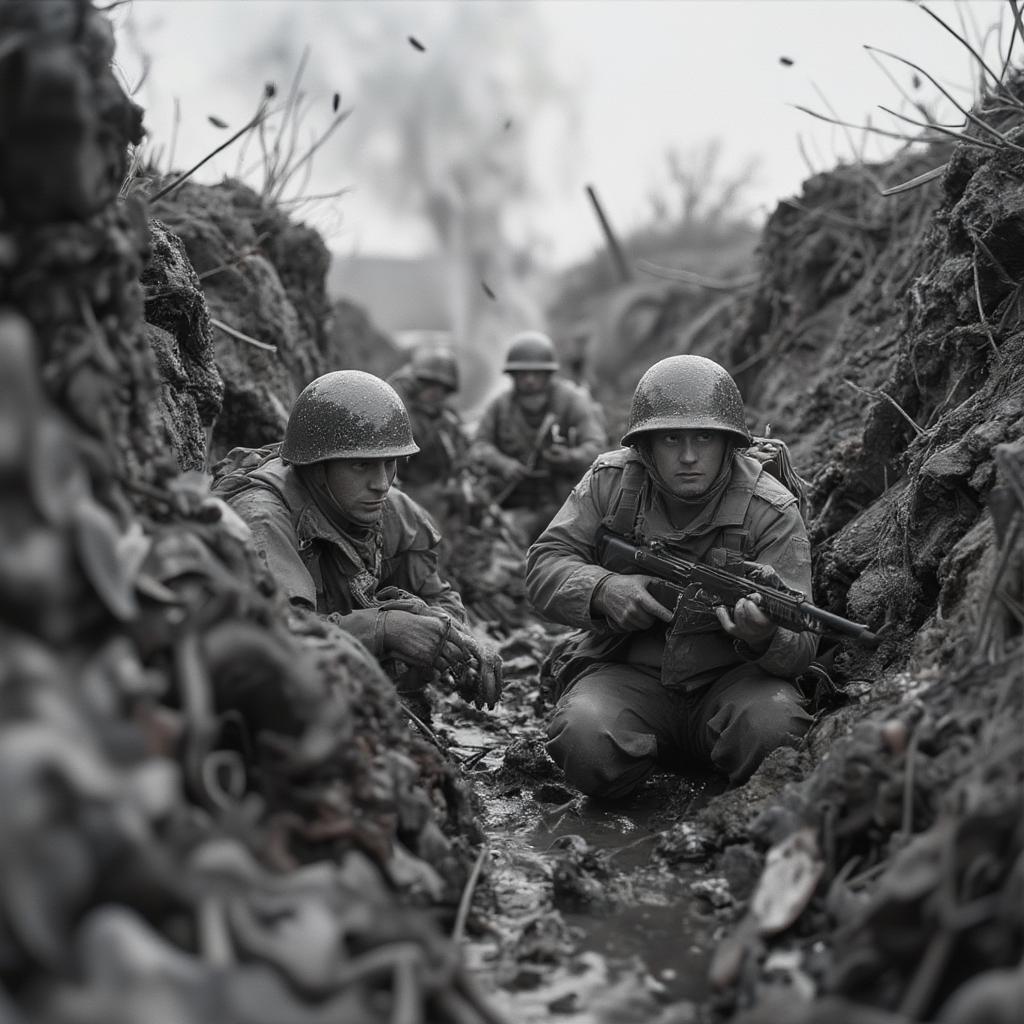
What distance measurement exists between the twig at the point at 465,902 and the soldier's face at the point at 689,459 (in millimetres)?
1964

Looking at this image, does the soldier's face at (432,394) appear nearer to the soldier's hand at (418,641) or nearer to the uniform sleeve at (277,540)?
the uniform sleeve at (277,540)

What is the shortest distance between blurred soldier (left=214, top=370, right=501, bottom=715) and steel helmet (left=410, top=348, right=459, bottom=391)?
545cm

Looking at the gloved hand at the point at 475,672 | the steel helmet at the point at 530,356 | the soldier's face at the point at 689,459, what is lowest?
the gloved hand at the point at 475,672

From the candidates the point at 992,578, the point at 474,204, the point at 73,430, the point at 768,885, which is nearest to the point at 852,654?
the point at 992,578

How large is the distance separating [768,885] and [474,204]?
37.9 meters

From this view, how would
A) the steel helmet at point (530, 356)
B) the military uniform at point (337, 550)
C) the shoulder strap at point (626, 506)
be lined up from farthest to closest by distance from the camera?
the steel helmet at point (530, 356) < the shoulder strap at point (626, 506) < the military uniform at point (337, 550)

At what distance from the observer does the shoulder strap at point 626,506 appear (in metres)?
5.38

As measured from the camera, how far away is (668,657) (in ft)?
16.9

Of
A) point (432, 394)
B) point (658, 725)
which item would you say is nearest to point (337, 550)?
point (658, 725)

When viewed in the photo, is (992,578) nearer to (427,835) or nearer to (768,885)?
(768,885)

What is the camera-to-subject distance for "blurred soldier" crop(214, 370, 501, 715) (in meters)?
4.95

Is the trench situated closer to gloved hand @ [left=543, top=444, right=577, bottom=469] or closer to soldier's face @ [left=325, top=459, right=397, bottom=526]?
soldier's face @ [left=325, top=459, right=397, bottom=526]

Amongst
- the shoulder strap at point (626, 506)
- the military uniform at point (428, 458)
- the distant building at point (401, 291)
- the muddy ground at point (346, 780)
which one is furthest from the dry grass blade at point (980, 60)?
the distant building at point (401, 291)

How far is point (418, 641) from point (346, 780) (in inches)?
68.7
